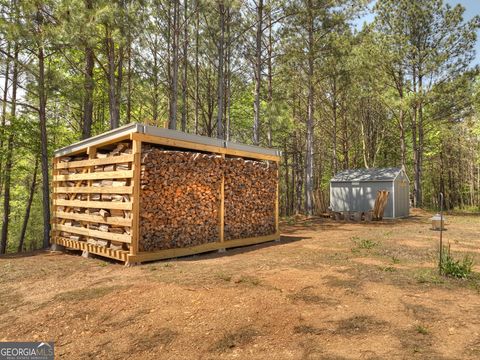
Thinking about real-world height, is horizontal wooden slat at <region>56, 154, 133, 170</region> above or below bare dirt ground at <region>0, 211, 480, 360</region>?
above

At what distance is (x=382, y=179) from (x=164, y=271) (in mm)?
17398

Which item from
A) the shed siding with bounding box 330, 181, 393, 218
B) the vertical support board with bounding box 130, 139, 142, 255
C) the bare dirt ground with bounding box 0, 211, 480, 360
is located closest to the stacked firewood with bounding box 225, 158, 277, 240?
the bare dirt ground with bounding box 0, 211, 480, 360

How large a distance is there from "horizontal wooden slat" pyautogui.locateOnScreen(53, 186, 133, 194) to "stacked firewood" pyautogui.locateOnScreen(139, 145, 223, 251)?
415mm

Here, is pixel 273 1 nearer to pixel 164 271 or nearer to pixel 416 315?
pixel 164 271

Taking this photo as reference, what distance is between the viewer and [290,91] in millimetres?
23125

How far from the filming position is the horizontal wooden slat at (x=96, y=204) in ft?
23.6

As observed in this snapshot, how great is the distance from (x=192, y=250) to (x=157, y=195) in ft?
5.83

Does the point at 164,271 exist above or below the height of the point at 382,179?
below

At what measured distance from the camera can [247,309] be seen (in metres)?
4.34

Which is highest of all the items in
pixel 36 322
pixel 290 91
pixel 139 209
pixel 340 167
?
pixel 290 91

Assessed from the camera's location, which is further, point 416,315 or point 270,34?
point 270,34

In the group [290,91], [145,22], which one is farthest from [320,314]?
[290,91]

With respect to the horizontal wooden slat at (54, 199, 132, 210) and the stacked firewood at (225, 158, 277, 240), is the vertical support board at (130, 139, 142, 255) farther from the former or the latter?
the stacked firewood at (225, 158, 277, 240)

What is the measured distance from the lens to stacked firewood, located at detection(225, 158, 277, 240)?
9328mm
